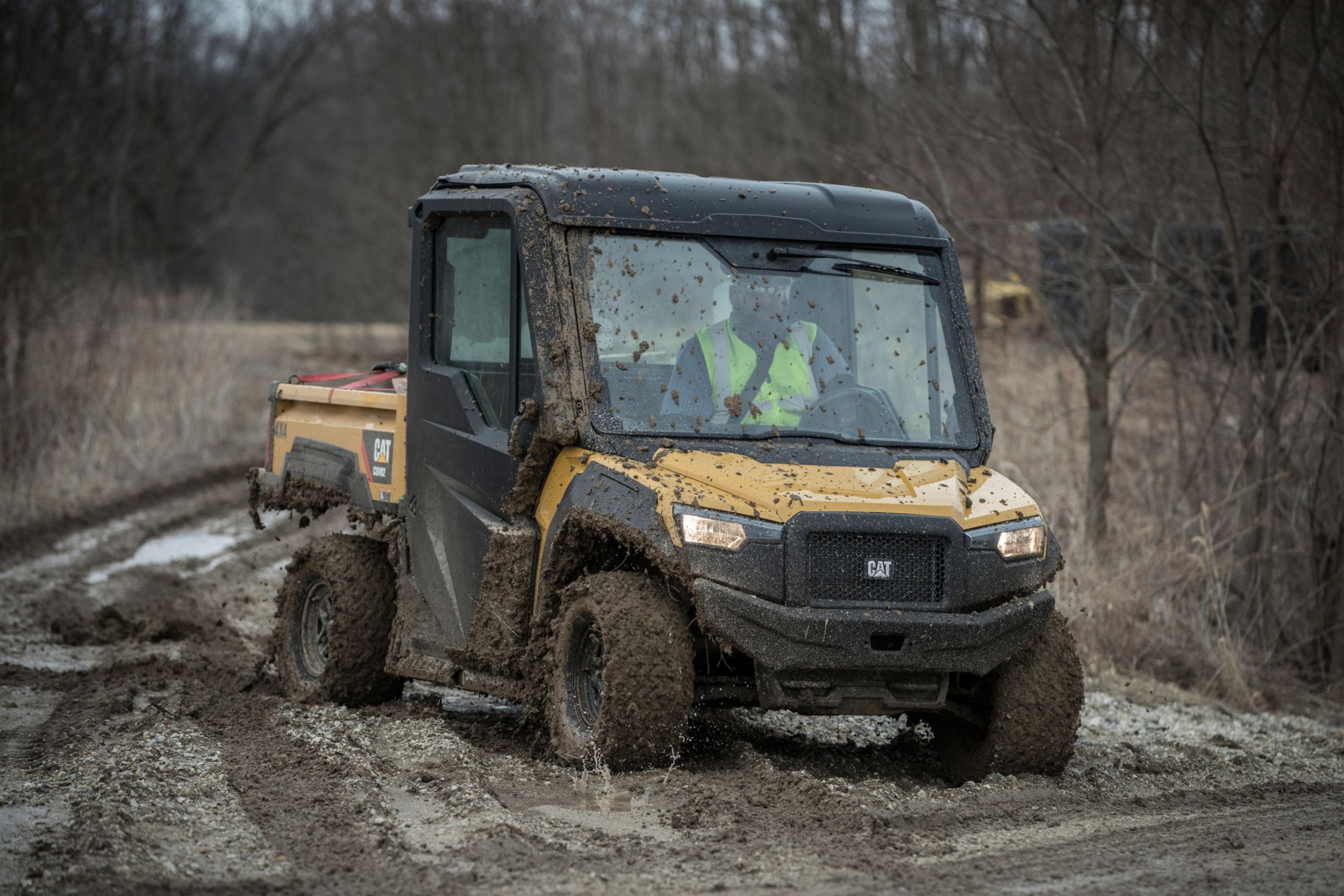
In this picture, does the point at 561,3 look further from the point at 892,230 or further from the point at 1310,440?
the point at 892,230

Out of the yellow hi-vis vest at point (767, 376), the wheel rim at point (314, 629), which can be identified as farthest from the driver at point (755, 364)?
the wheel rim at point (314, 629)

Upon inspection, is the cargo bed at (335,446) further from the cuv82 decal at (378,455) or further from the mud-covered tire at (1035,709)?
the mud-covered tire at (1035,709)

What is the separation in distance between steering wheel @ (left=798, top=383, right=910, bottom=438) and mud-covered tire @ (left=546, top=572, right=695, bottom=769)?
3.22ft

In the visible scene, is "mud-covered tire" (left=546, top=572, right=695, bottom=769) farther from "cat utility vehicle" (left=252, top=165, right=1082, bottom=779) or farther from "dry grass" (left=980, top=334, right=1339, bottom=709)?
"dry grass" (left=980, top=334, right=1339, bottom=709)

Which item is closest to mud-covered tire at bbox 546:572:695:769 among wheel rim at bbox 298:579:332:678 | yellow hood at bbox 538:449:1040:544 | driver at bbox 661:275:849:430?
yellow hood at bbox 538:449:1040:544

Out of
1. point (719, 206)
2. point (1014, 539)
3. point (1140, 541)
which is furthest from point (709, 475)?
point (1140, 541)

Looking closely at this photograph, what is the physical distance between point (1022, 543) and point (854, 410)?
2.91ft

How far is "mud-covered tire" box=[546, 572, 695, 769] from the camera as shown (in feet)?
19.0

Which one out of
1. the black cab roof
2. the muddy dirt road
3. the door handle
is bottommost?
the muddy dirt road

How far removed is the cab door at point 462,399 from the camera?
655 centimetres

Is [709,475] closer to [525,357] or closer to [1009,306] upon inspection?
[525,357]

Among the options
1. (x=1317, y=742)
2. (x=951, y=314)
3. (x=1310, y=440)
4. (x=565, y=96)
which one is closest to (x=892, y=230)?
(x=951, y=314)

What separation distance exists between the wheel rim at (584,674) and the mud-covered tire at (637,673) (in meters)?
0.06

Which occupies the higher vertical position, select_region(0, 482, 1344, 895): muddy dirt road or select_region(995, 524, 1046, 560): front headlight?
select_region(995, 524, 1046, 560): front headlight
